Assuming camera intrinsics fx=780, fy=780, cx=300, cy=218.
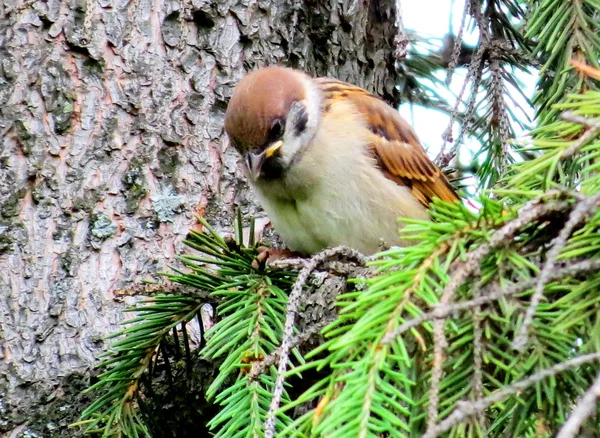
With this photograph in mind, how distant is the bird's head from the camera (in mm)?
2568

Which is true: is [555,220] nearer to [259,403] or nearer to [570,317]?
[570,317]

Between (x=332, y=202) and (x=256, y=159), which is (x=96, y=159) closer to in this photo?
(x=256, y=159)

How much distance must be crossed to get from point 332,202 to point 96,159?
81 cm

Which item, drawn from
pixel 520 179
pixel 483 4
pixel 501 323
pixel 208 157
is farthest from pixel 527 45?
pixel 501 323

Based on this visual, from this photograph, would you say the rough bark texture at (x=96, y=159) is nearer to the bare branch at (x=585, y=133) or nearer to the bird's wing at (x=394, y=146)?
the bird's wing at (x=394, y=146)

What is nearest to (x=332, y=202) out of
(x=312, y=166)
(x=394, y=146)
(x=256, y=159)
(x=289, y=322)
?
(x=312, y=166)

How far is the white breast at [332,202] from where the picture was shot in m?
2.62

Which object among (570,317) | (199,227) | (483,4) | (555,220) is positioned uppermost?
(483,4)

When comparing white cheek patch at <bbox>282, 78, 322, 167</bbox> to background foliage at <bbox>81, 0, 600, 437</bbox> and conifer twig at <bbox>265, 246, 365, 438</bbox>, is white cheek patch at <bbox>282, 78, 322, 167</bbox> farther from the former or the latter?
background foliage at <bbox>81, 0, 600, 437</bbox>

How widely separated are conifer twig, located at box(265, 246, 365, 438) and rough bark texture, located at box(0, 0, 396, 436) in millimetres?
1165

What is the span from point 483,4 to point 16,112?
1647 mm

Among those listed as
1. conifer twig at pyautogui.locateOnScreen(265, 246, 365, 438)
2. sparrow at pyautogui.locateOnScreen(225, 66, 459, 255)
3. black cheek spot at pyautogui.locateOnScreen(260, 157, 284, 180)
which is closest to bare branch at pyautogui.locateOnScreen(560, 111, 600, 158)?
conifer twig at pyautogui.locateOnScreen(265, 246, 365, 438)

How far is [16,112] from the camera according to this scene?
103 inches

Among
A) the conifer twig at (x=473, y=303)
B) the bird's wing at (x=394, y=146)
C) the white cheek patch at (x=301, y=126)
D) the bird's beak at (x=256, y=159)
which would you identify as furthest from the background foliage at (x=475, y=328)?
the bird's wing at (x=394, y=146)
